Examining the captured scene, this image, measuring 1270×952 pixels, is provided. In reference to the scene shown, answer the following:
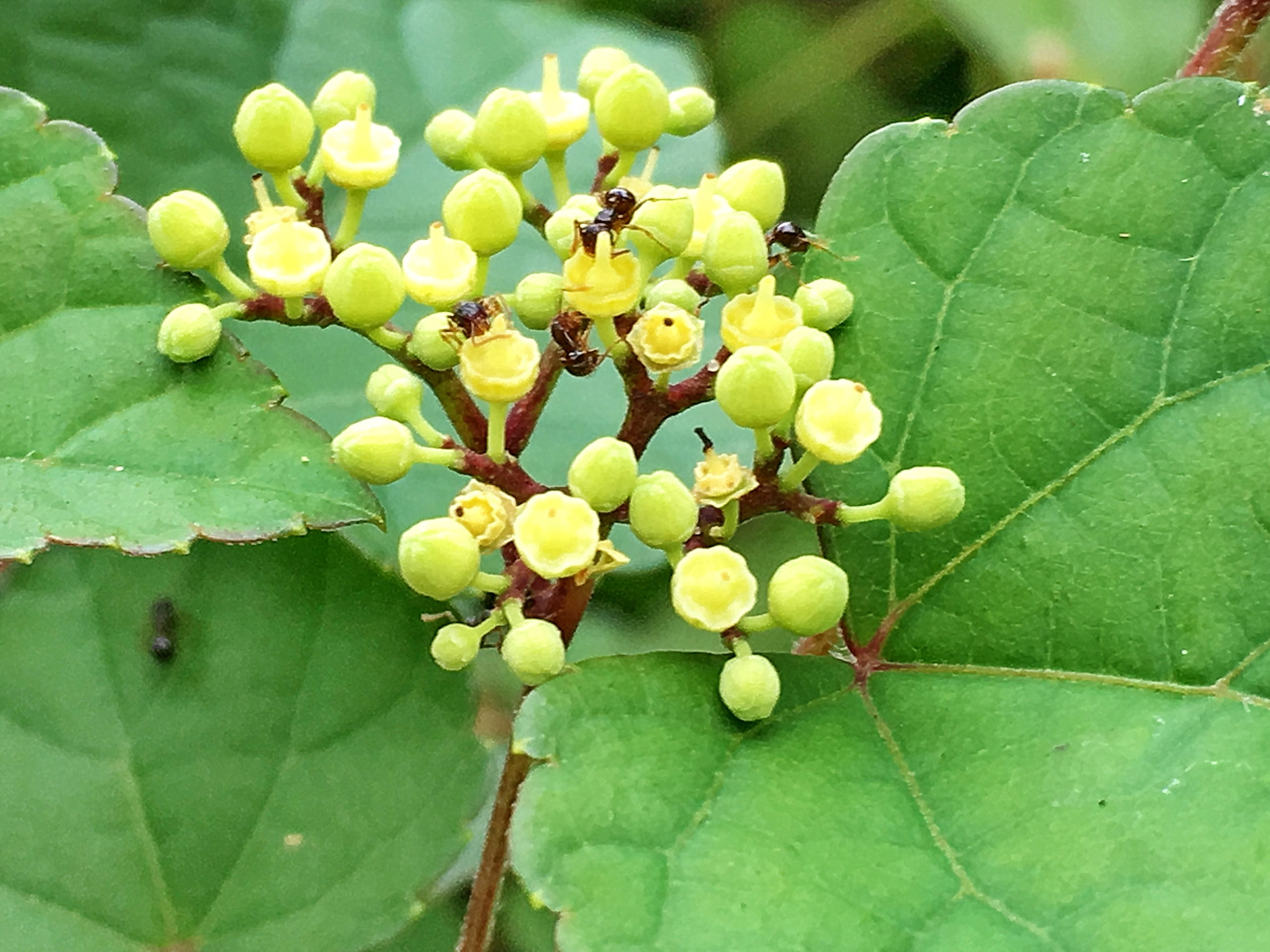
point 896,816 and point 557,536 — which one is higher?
point 557,536

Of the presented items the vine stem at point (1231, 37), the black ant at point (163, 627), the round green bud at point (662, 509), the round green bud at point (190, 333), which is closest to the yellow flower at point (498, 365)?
the round green bud at point (662, 509)

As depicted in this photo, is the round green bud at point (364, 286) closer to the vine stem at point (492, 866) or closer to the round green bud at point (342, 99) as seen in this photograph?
the round green bud at point (342, 99)

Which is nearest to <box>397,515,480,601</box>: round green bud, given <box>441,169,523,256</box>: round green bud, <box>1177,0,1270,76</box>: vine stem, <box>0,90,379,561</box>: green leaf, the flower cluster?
the flower cluster

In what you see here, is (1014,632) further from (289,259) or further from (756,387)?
(289,259)

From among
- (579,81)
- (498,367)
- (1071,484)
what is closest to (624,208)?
(498,367)

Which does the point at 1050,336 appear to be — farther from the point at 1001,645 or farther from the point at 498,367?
the point at 498,367

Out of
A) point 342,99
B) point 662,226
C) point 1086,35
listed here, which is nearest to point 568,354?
point 662,226

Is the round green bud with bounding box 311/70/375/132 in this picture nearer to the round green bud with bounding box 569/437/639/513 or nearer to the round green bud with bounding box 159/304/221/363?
the round green bud with bounding box 159/304/221/363
